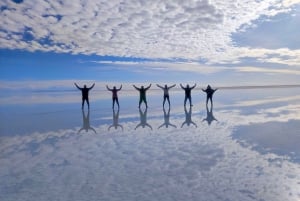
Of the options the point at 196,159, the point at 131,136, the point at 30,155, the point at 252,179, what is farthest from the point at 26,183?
the point at 131,136

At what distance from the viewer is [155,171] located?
8.05m

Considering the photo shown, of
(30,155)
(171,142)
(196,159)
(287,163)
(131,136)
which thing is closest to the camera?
(287,163)

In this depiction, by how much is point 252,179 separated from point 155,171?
227cm

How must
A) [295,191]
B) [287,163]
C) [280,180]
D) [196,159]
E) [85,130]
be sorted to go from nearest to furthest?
[295,191]
[280,180]
[287,163]
[196,159]
[85,130]

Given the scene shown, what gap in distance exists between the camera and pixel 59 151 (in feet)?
35.4

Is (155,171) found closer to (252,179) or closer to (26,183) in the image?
(252,179)

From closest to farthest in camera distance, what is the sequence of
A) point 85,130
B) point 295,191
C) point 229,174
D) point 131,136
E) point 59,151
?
point 295,191
point 229,174
point 59,151
point 131,136
point 85,130

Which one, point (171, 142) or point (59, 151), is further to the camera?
point (171, 142)

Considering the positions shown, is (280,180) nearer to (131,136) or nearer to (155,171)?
(155,171)

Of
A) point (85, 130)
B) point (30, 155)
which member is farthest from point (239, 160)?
point (85, 130)

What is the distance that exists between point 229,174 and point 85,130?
9.13 metres

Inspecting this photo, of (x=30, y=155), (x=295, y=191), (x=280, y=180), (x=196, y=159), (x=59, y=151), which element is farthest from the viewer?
(x=59, y=151)

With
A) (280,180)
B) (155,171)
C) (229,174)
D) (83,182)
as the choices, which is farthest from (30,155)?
(280,180)

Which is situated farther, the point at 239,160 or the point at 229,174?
the point at 239,160
